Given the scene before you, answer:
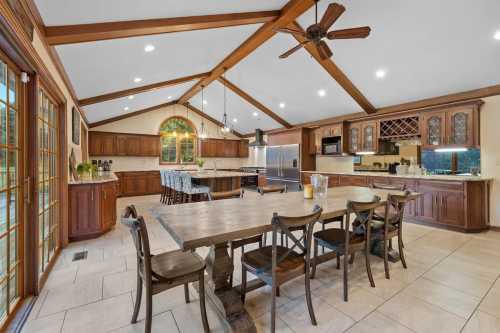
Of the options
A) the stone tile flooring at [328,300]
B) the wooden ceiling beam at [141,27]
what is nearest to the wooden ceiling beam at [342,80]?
the wooden ceiling beam at [141,27]

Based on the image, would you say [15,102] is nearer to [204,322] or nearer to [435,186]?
[204,322]

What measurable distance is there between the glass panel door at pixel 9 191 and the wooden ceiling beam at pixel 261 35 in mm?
2548

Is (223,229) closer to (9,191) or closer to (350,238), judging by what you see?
(350,238)

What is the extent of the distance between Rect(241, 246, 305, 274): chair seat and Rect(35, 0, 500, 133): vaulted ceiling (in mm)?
2615

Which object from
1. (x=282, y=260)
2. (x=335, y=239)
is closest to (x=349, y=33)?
(x=335, y=239)

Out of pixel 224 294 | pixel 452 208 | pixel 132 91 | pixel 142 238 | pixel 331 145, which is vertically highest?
pixel 132 91

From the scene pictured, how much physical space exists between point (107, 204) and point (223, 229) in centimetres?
315

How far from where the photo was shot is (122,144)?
772 centimetres

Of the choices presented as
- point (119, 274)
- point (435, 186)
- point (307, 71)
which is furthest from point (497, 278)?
point (307, 71)

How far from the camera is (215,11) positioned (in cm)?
297

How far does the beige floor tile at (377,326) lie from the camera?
1.67m

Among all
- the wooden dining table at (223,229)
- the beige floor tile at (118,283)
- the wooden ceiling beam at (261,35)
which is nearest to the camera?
the wooden dining table at (223,229)

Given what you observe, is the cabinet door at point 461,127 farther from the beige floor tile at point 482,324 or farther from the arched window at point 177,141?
the arched window at point 177,141

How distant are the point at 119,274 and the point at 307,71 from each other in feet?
15.8
